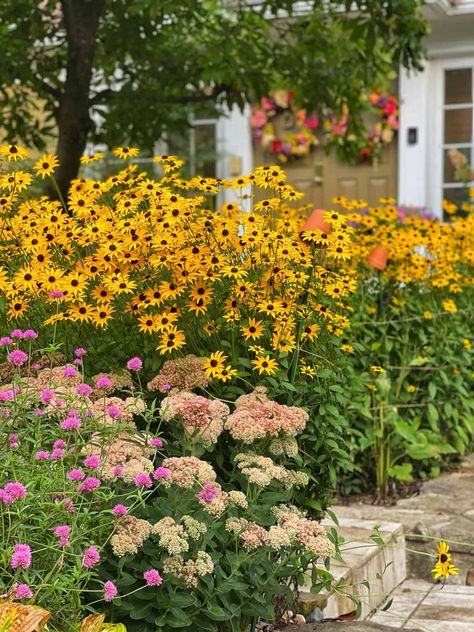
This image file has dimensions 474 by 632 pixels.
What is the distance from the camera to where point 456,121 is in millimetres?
10883

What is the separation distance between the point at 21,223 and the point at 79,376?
0.84 metres

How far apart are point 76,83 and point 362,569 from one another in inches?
142

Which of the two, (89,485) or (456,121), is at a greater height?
(456,121)

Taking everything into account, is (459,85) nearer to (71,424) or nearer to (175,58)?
(175,58)

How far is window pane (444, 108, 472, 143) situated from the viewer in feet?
35.6

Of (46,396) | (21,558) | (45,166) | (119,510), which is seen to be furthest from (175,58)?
(21,558)

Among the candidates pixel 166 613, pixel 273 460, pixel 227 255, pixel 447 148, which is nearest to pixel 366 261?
pixel 227 255

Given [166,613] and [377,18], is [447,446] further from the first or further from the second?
[166,613]

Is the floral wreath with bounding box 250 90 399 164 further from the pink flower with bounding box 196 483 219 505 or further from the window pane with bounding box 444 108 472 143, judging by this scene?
the pink flower with bounding box 196 483 219 505

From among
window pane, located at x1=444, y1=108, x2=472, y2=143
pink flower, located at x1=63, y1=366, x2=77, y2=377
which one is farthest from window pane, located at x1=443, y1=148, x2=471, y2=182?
pink flower, located at x1=63, y1=366, x2=77, y2=377

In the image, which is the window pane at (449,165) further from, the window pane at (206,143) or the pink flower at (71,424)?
the pink flower at (71,424)

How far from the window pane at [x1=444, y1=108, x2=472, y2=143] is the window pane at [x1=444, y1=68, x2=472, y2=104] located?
13 centimetres

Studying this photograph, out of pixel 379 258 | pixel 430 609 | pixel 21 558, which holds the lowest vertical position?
pixel 430 609

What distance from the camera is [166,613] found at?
2576mm
